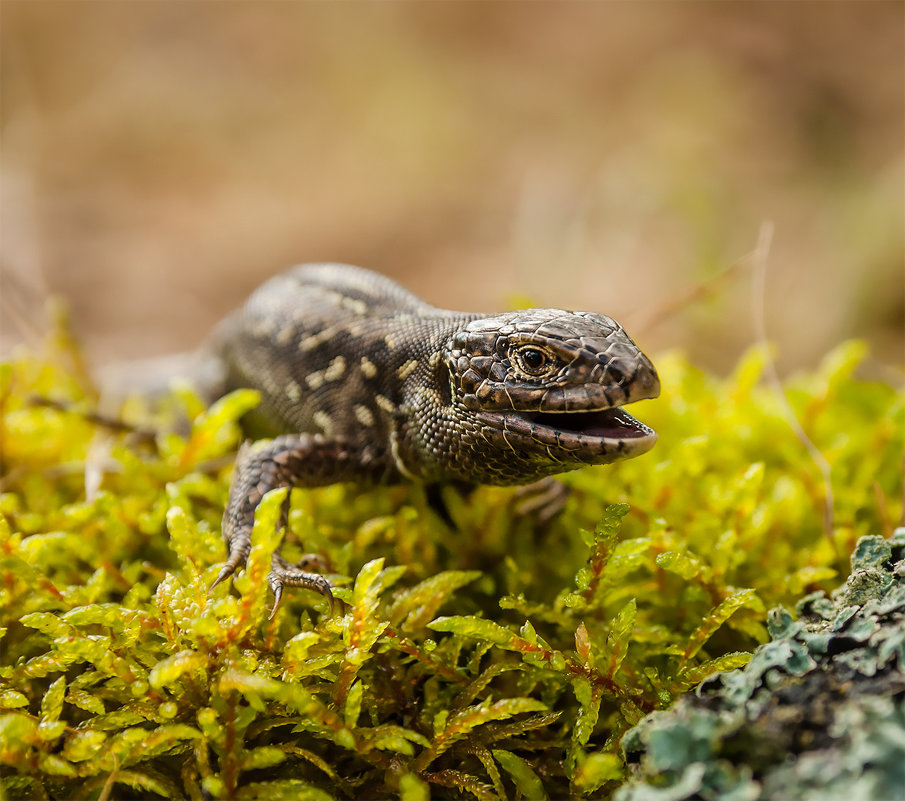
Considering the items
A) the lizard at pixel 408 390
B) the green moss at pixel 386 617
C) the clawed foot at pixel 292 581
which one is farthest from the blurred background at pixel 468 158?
the clawed foot at pixel 292 581

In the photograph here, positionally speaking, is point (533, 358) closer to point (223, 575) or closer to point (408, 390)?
point (408, 390)

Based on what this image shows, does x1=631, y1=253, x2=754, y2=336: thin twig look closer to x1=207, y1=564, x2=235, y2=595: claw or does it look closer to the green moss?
the green moss

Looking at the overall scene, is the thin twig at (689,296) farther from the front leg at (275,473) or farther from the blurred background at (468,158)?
the blurred background at (468,158)

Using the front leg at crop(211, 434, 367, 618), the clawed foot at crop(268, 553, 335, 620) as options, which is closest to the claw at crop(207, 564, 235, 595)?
the front leg at crop(211, 434, 367, 618)

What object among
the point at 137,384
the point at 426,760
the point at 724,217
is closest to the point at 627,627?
the point at 426,760

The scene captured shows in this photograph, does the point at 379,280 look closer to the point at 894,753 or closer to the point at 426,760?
the point at 426,760

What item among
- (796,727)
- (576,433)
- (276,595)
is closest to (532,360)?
(576,433)
